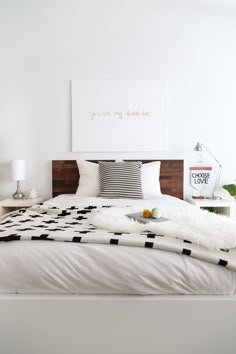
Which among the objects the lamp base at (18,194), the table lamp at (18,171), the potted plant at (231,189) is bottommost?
the lamp base at (18,194)

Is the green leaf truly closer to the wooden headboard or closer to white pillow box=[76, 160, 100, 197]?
the wooden headboard

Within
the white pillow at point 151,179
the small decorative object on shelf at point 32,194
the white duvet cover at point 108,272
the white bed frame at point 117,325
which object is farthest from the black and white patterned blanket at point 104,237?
the small decorative object on shelf at point 32,194

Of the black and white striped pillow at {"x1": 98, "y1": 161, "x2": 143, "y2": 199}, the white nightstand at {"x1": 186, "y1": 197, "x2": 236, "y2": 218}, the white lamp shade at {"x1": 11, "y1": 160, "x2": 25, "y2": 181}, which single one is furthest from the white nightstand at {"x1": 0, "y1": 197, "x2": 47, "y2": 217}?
the white nightstand at {"x1": 186, "y1": 197, "x2": 236, "y2": 218}

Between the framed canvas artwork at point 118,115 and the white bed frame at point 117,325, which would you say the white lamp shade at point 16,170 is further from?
the white bed frame at point 117,325

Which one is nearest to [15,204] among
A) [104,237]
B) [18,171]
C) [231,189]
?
[18,171]

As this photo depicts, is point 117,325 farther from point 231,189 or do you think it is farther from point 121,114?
point 121,114

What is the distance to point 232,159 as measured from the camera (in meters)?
3.49

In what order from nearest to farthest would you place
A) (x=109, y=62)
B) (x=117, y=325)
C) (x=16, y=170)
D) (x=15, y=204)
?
(x=117, y=325)
(x=15, y=204)
(x=16, y=170)
(x=109, y=62)

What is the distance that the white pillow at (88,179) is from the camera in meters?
3.06

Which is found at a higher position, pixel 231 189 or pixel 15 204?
pixel 231 189

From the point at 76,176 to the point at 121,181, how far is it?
29.3 inches

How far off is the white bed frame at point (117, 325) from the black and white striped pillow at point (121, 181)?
1565 mm

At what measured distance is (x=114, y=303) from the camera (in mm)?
1299

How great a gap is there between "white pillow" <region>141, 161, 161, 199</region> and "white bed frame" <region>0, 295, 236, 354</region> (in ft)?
5.70
